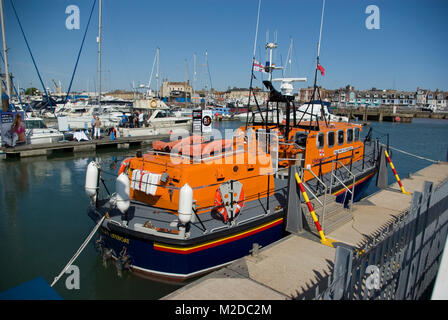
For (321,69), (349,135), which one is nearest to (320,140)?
(349,135)

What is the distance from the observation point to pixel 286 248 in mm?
6297

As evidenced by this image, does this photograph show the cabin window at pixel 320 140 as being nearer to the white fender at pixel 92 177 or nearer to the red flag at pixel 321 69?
the red flag at pixel 321 69

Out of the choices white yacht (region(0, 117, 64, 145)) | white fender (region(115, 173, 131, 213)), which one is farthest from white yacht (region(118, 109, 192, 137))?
→ white fender (region(115, 173, 131, 213))

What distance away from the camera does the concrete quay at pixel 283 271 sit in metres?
4.66

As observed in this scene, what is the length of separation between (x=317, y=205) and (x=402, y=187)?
4560mm

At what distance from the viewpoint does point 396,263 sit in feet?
14.1

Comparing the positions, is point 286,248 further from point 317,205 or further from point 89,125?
point 89,125

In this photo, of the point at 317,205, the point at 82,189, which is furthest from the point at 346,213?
the point at 82,189

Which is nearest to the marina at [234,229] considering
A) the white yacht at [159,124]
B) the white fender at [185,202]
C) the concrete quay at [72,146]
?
the white fender at [185,202]

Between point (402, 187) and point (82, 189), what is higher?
point (402, 187)

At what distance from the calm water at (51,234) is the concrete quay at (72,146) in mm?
2019

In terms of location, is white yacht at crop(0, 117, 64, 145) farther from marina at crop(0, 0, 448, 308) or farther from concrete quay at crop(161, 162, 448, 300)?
concrete quay at crop(161, 162, 448, 300)

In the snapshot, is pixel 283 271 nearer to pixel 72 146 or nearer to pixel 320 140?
pixel 320 140
